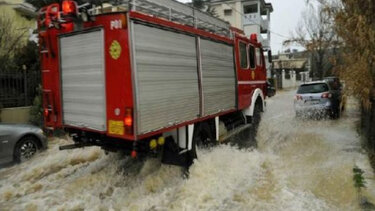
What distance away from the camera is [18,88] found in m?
12.6

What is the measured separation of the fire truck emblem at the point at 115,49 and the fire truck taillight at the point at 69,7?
858mm

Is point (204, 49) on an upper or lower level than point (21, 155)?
upper

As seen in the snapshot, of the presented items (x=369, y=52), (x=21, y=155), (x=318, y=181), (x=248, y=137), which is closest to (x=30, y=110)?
(x=21, y=155)

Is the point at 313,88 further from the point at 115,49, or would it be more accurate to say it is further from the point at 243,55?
the point at 115,49

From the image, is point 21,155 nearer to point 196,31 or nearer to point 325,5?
point 196,31

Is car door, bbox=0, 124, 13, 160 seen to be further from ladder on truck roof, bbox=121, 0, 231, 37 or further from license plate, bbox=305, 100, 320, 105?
license plate, bbox=305, 100, 320, 105

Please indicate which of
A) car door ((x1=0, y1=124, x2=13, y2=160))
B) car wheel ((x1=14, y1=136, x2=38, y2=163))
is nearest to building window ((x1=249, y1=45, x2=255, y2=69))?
car wheel ((x1=14, y1=136, x2=38, y2=163))

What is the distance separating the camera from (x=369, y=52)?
617 cm

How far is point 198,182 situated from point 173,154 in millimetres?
697

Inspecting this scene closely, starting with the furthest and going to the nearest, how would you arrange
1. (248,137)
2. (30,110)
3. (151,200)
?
(30,110) → (248,137) → (151,200)

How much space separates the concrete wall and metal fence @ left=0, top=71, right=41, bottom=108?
0.27 metres

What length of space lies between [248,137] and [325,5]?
420 centimetres

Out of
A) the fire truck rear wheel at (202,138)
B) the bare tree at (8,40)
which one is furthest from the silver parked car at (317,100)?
the bare tree at (8,40)

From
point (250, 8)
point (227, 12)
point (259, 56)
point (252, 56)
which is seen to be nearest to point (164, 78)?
point (252, 56)
